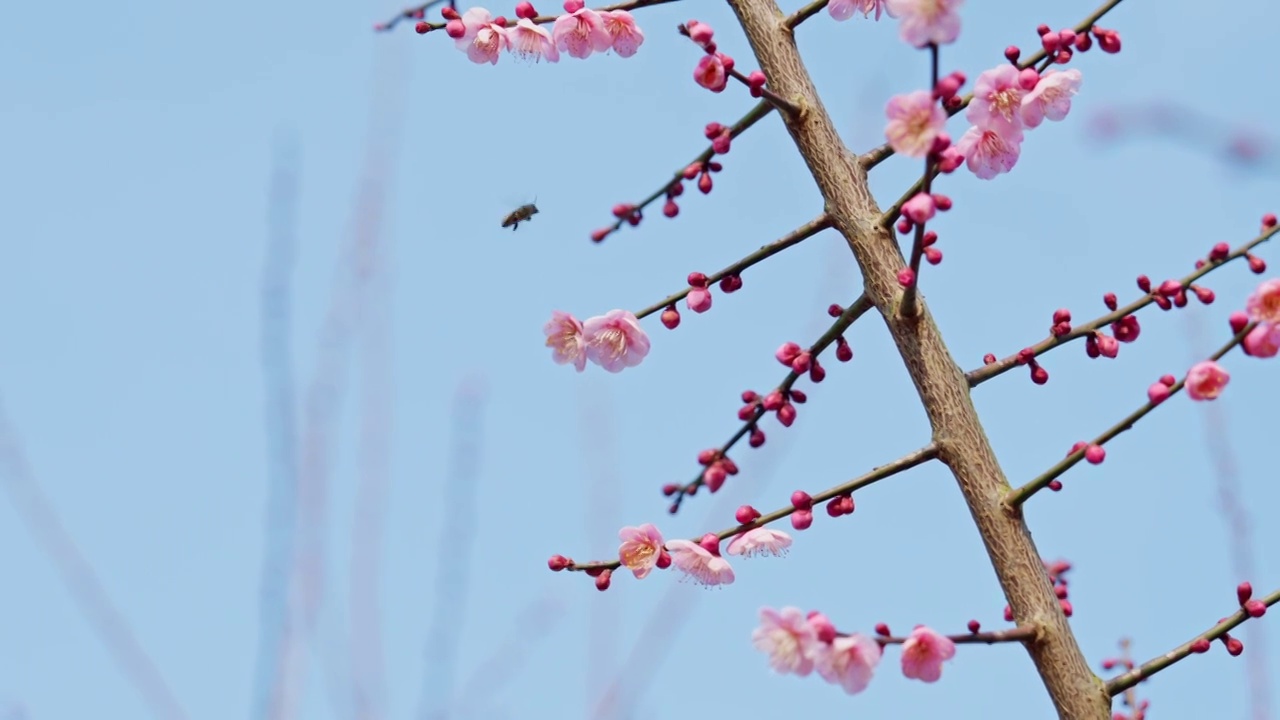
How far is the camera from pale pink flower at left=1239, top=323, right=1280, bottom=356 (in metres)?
2.57

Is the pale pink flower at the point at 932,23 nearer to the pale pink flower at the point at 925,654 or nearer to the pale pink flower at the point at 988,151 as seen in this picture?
the pale pink flower at the point at 988,151

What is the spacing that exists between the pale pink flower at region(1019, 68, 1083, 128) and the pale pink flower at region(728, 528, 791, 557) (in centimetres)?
115

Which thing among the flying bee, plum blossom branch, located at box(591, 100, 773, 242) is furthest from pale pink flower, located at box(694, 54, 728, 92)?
the flying bee

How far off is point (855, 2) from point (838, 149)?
70cm

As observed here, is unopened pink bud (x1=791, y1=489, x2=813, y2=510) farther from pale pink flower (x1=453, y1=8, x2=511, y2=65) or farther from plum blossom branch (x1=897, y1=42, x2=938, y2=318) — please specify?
pale pink flower (x1=453, y1=8, x2=511, y2=65)

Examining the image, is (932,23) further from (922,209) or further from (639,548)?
(639,548)

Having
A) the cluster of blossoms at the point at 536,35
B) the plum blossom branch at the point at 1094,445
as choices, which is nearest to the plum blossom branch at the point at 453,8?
the cluster of blossoms at the point at 536,35

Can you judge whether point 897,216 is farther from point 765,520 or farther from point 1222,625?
point 1222,625

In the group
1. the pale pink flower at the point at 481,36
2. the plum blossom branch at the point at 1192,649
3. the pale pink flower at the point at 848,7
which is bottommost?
the plum blossom branch at the point at 1192,649

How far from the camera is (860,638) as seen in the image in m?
2.49

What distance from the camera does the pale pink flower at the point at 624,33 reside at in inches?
149

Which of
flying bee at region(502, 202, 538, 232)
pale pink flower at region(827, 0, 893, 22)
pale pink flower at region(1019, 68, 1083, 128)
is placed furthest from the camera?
flying bee at region(502, 202, 538, 232)

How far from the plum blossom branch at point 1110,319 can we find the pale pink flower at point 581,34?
1.49 metres

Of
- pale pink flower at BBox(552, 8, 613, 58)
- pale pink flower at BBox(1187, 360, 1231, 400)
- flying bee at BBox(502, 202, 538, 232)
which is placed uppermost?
flying bee at BBox(502, 202, 538, 232)
